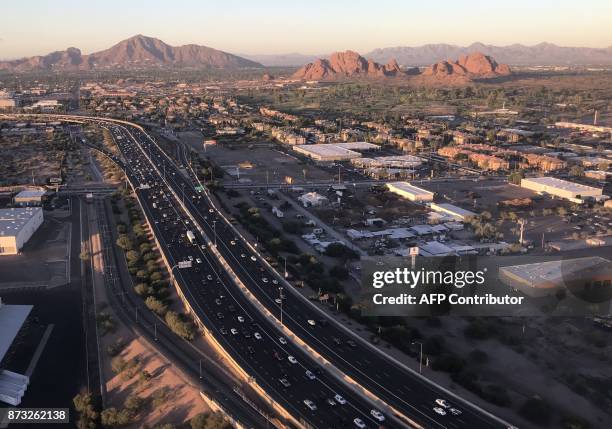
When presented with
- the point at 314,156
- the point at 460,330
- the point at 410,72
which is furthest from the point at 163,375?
the point at 410,72

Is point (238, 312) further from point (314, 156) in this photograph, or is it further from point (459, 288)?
point (314, 156)

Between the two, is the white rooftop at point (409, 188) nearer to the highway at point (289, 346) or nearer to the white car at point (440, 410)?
the highway at point (289, 346)

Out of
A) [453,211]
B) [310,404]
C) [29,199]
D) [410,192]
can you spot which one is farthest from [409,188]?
[310,404]

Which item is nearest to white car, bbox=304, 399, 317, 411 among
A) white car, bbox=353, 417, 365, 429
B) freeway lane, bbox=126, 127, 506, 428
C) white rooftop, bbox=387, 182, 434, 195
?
white car, bbox=353, 417, 365, 429

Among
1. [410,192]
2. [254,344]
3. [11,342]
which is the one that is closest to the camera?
[254,344]

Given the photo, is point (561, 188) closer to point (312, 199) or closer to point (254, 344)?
point (312, 199)

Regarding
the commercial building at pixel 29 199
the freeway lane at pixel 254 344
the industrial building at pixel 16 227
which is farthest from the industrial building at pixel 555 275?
the commercial building at pixel 29 199
